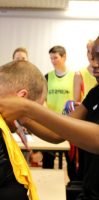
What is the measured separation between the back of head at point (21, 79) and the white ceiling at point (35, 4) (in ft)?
16.2

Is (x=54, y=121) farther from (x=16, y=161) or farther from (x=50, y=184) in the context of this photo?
(x=50, y=184)

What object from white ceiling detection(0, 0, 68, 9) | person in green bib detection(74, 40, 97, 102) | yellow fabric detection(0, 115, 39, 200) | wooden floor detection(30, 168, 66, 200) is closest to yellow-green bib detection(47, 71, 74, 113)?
person in green bib detection(74, 40, 97, 102)

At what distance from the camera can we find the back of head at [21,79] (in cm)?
109

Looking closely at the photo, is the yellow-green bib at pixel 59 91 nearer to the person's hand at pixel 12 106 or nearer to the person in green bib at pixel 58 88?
the person in green bib at pixel 58 88

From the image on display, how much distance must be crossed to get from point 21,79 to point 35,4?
514cm

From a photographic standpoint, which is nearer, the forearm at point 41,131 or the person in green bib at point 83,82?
the forearm at point 41,131

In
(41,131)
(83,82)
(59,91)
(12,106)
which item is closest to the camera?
(12,106)

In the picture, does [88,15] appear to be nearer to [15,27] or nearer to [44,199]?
[15,27]

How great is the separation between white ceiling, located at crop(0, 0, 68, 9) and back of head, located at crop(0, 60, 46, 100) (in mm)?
4951

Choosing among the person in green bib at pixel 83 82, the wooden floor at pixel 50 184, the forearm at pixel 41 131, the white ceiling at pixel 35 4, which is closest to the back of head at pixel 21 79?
the forearm at pixel 41 131

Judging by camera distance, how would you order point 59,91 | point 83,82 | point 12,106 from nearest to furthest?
point 12,106, point 83,82, point 59,91

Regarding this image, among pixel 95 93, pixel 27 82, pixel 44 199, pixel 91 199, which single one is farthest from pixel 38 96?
pixel 91 199

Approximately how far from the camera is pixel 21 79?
1.11 meters

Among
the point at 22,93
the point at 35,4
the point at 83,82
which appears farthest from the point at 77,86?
the point at 35,4
